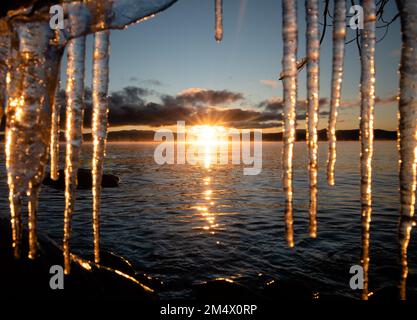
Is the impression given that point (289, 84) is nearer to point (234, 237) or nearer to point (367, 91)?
point (367, 91)

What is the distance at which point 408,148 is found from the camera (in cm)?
231

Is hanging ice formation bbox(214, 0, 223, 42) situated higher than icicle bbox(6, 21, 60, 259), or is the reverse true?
hanging ice formation bbox(214, 0, 223, 42)

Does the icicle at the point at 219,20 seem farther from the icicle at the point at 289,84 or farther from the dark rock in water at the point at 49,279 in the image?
the dark rock in water at the point at 49,279

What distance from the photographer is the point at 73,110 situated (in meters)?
3.12

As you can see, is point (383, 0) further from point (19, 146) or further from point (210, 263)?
point (210, 263)

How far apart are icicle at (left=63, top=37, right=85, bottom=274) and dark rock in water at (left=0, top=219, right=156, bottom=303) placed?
8.04 feet

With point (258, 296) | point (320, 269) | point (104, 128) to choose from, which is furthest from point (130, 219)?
point (104, 128)

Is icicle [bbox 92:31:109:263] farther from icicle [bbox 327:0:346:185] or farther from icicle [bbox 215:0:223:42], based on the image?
icicle [bbox 327:0:346:185]

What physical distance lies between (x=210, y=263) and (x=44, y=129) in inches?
484

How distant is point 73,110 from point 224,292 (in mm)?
7054

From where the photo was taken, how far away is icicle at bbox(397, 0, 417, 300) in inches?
87.4

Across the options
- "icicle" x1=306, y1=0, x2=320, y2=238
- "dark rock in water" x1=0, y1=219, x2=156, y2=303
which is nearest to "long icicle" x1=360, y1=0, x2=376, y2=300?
"icicle" x1=306, y1=0, x2=320, y2=238
